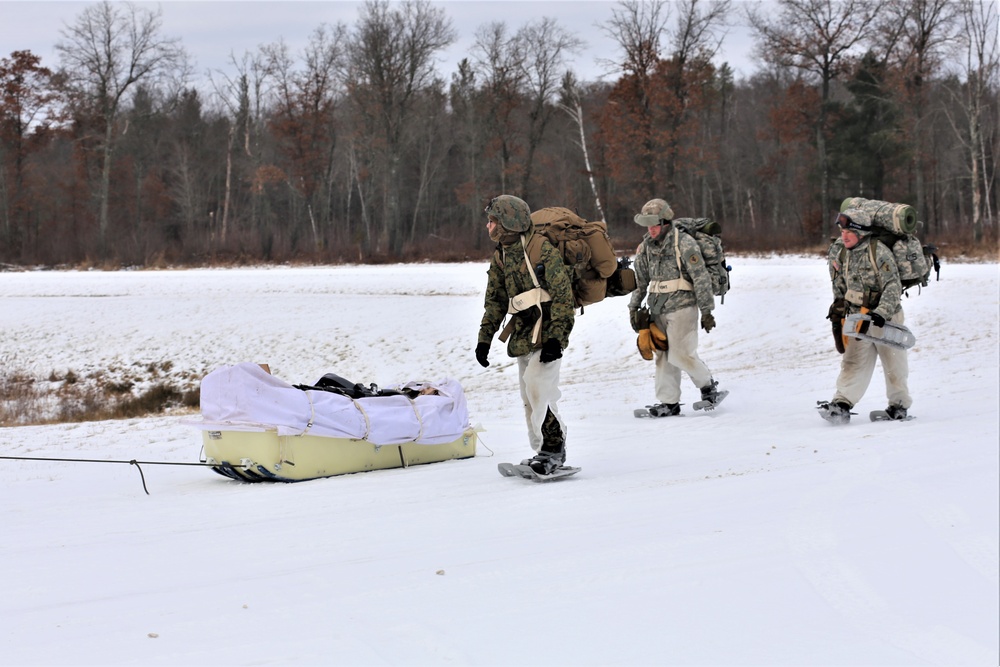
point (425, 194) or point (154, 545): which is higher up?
point (425, 194)

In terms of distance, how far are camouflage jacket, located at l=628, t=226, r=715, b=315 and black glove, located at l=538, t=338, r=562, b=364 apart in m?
3.10

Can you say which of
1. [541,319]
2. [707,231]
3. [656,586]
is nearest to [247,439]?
[541,319]

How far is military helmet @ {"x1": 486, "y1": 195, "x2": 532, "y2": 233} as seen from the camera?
263 inches

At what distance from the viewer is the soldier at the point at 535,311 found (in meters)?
6.65

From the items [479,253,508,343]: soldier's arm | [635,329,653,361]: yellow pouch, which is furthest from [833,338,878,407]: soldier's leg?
[479,253,508,343]: soldier's arm

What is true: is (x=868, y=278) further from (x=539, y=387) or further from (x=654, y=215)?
(x=539, y=387)

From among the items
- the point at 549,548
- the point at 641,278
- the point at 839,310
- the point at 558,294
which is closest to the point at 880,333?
the point at 839,310

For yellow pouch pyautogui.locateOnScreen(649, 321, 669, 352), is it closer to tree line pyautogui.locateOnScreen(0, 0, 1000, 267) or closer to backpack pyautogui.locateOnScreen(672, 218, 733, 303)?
backpack pyautogui.locateOnScreen(672, 218, 733, 303)

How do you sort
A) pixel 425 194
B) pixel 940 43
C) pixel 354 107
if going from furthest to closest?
1. pixel 425 194
2. pixel 354 107
3. pixel 940 43

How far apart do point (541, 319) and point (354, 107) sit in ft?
146

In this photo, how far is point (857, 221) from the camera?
8289 mm

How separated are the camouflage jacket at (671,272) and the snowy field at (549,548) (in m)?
1.23

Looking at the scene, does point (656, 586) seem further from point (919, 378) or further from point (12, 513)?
point (919, 378)

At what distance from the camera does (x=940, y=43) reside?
3834 cm
